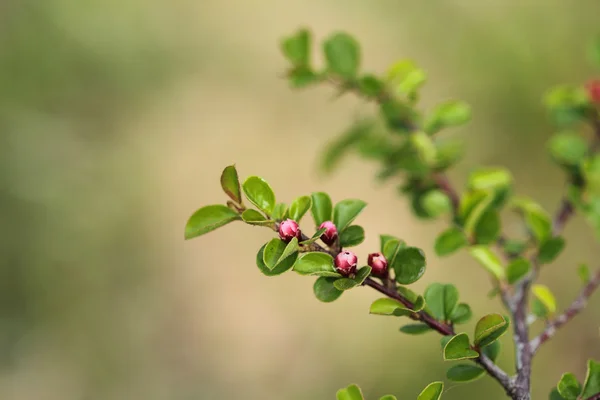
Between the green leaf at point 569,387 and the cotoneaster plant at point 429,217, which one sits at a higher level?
the cotoneaster plant at point 429,217

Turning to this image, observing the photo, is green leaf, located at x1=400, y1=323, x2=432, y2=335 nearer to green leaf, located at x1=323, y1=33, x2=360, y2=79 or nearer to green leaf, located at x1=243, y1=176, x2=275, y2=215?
green leaf, located at x1=243, y1=176, x2=275, y2=215

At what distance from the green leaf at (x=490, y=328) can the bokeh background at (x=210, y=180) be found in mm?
1123

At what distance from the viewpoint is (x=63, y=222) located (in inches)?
74.2

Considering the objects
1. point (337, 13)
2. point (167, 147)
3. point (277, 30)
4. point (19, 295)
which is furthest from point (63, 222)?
point (337, 13)

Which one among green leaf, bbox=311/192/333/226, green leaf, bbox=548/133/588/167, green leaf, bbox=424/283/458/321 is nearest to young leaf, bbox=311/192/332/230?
green leaf, bbox=311/192/333/226

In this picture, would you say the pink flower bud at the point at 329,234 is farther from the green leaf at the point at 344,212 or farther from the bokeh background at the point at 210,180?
the bokeh background at the point at 210,180

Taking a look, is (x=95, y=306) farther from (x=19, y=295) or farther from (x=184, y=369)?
(x=184, y=369)

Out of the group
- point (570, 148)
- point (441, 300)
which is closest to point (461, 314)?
point (441, 300)

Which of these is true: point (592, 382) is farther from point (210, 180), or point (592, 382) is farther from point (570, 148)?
point (210, 180)

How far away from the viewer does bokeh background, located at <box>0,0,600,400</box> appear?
5.54 ft

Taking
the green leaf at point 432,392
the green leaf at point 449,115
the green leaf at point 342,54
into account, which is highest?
the green leaf at point 342,54

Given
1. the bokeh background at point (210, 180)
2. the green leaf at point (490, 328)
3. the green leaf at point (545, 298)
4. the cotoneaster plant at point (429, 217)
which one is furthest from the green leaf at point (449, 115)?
the bokeh background at point (210, 180)

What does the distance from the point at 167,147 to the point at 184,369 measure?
32.1 inches

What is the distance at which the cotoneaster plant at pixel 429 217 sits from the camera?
1.37ft
